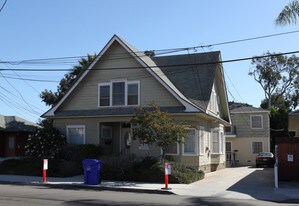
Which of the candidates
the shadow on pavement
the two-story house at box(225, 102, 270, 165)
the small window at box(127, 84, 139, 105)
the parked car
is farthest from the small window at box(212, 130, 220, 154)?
the two-story house at box(225, 102, 270, 165)

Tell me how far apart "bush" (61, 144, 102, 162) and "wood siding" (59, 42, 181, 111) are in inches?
111

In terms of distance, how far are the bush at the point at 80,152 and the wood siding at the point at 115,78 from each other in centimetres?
281

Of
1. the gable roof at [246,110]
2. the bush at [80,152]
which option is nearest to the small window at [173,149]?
the bush at [80,152]

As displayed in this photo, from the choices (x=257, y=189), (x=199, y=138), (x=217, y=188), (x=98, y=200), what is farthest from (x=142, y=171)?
(x=98, y=200)

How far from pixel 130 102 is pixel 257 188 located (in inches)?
404

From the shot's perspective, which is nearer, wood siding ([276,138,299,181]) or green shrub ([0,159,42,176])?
wood siding ([276,138,299,181])

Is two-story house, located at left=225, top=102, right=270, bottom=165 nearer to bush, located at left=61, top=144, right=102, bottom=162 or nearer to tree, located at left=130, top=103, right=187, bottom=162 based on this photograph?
bush, located at left=61, top=144, right=102, bottom=162

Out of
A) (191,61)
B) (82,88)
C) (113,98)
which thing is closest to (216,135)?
(191,61)

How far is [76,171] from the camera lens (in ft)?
74.8

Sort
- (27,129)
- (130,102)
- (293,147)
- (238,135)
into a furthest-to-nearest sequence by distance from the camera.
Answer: (238,135), (27,129), (130,102), (293,147)

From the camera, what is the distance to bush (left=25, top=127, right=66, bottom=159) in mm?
24156

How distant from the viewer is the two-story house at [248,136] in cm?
4278

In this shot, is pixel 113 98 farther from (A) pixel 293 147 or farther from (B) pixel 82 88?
(A) pixel 293 147

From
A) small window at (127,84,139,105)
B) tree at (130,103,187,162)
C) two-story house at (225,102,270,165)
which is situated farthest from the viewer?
two-story house at (225,102,270,165)
